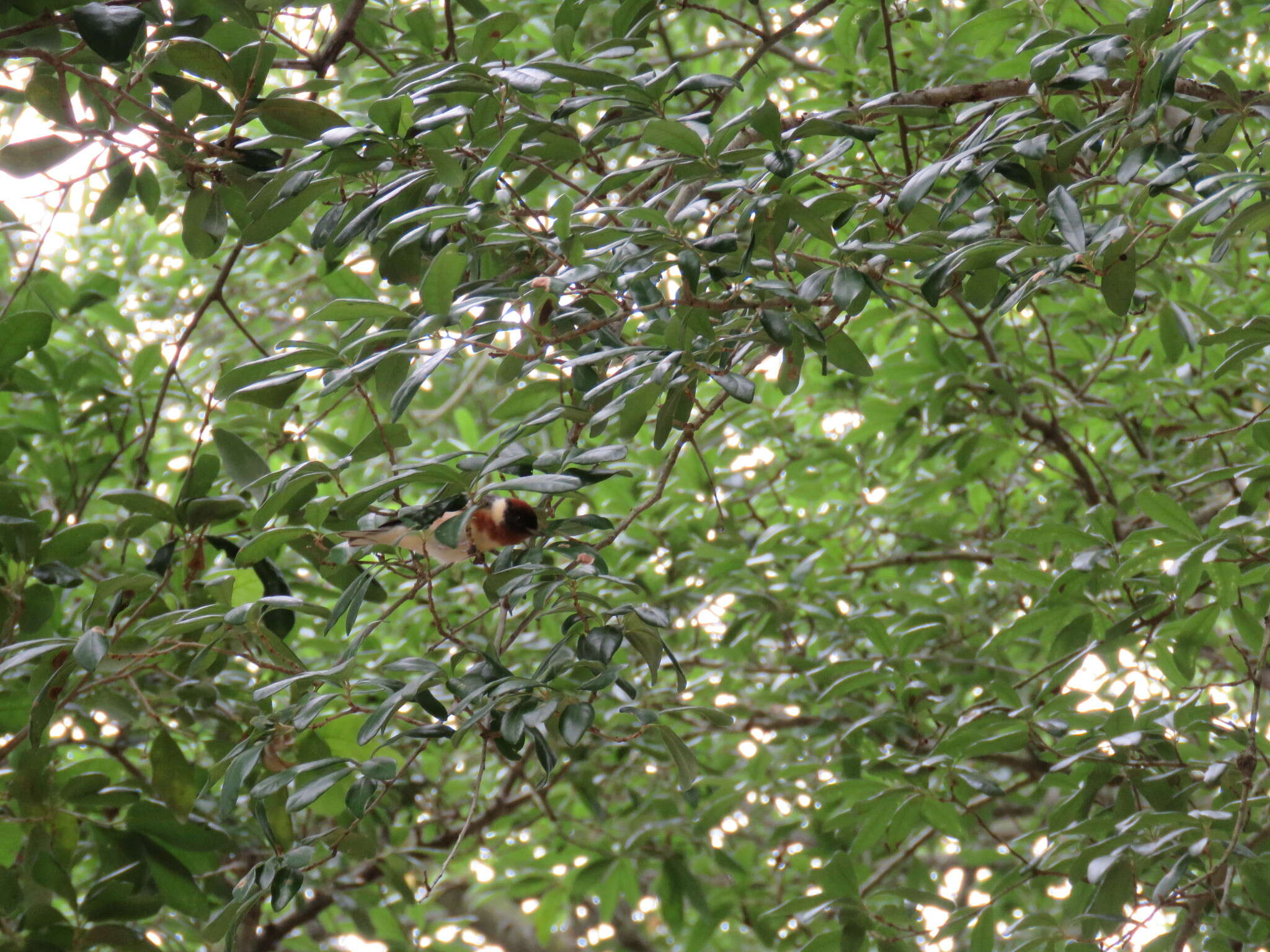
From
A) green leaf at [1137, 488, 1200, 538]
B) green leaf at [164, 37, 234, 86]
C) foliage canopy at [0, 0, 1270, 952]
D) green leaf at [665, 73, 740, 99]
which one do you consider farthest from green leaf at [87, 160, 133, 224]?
green leaf at [1137, 488, 1200, 538]

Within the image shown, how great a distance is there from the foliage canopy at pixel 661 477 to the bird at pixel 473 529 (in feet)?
0.07

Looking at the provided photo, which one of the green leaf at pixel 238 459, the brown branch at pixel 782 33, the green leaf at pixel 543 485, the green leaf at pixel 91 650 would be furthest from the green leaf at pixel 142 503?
the brown branch at pixel 782 33

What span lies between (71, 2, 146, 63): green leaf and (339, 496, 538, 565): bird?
0.56 meters

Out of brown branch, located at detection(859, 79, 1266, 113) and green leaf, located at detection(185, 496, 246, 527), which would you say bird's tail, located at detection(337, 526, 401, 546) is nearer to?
green leaf, located at detection(185, 496, 246, 527)

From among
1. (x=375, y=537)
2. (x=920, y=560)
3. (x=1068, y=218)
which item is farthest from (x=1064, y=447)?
(x=375, y=537)

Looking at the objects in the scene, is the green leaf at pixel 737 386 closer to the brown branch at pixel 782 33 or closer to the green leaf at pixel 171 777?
the brown branch at pixel 782 33

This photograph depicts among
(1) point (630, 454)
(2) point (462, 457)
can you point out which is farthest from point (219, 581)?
(1) point (630, 454)

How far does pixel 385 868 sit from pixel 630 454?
38.0 inches

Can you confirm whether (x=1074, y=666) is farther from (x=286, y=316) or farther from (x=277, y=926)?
(x=286, y=316)

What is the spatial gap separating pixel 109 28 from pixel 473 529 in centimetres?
65

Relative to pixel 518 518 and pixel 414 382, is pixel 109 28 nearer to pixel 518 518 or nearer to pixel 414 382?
pixel 414 382

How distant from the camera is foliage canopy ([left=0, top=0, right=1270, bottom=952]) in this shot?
3.97ft

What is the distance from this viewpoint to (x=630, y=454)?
244 centimetres

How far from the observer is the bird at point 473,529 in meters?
1.22
